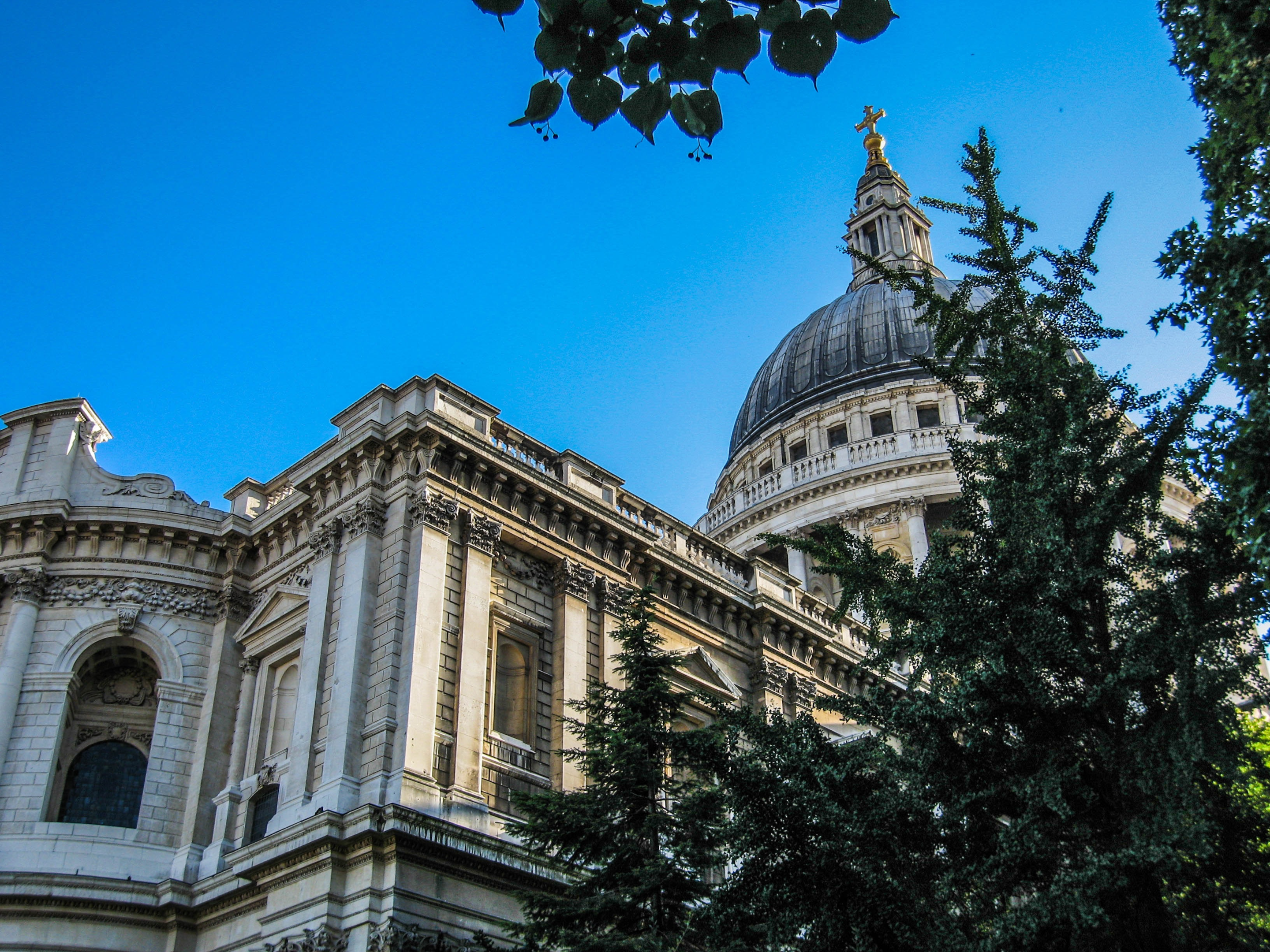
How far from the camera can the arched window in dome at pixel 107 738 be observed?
2303cm

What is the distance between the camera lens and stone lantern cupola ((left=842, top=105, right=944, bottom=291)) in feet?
218

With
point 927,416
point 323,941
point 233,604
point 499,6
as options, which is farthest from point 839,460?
point 499,6

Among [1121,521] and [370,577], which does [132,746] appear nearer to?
[370,577]

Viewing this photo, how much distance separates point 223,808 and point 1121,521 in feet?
54.5

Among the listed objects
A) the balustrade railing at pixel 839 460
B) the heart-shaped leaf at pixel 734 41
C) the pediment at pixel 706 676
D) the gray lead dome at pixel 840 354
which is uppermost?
the gray lead dome at pixel 840 354

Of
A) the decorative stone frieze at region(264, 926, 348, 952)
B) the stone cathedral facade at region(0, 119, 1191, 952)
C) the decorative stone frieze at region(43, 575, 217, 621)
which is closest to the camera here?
the decorative stone frieze at region(264, 926, 348, 952)

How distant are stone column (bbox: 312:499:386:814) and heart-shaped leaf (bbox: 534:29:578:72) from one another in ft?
46.3

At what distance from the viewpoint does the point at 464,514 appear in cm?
2197

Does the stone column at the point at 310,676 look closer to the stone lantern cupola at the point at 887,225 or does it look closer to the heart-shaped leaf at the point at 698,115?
the heart-shaped leaf at the point at 698,115

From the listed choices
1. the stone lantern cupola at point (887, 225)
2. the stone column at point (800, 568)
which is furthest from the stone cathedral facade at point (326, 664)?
the stone lantern cupola at point (887, 225)

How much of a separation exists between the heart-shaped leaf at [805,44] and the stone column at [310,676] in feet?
52.9

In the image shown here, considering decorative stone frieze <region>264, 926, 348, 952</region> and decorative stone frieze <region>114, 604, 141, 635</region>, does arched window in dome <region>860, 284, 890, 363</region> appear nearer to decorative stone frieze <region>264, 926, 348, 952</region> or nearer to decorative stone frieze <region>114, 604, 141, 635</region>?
decorative stone frieze <region>114, 604, 141, 635</region>

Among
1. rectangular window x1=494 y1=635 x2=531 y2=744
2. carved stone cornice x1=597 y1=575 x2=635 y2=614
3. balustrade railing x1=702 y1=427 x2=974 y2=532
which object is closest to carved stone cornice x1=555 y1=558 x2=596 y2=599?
carved stone cornice x1=597 y1=575 x2=635 y2=614

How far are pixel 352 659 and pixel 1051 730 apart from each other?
470 inches
